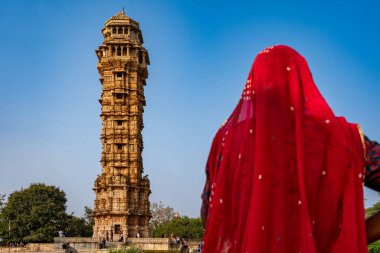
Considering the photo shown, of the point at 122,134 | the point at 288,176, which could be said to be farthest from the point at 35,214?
the point at 288,176

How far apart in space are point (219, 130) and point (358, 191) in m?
0.72

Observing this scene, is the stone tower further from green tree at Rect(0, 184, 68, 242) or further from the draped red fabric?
the draped red fabric

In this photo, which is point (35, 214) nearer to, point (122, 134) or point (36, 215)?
point (36, 215)

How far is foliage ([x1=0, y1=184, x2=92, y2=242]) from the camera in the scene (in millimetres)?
49625

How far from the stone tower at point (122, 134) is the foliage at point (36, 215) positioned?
12.3m

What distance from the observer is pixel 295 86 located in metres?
2.05

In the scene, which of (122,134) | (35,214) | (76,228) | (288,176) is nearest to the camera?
(288,176)

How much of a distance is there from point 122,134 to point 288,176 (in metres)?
39.9

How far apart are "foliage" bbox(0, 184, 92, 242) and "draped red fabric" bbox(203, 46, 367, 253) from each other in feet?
163

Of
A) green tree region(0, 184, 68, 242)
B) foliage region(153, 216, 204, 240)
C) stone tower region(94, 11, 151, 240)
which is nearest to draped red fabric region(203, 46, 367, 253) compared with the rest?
stone tower region(94, 11, 151, 240)

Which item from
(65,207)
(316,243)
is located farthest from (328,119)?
(65,207)

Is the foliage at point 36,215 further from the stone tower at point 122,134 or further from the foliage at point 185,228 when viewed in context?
the foliage at point 185,228

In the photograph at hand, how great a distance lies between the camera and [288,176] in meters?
1.92

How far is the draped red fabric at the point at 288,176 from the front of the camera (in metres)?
1.88
